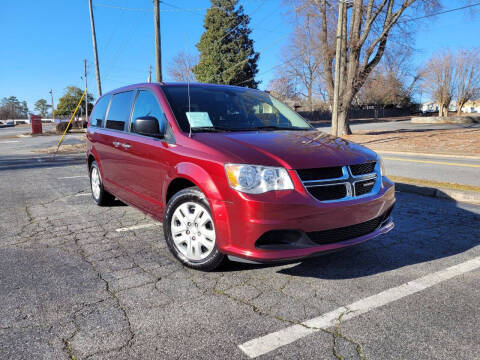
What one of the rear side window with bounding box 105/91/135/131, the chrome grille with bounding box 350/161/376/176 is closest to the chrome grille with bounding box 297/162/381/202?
the chrome grille with bounding box 350/161/376/176

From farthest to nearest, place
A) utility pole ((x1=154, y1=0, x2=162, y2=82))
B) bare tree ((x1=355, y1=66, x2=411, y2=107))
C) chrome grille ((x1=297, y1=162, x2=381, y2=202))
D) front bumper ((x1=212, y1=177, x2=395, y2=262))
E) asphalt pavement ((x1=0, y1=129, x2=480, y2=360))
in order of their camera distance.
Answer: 1. bare tree ((x1=355, y1=66, x2=411, y2=107))
2. utility pole ((x1=154, y1=0, x2=162, y2=82))
3. chrome grille ((x1=297, y1=162, x2=381, y2=202))
4. front bumper ((x1=212, y1=177, x2=395, y2=262))
5. asphalt pavement ((x1=0, y1=129, x2=480, y2=360))

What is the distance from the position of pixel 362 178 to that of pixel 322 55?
21.1 m

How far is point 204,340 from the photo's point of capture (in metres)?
2.17

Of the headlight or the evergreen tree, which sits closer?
the headlight

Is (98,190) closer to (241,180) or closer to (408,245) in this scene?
(241,180)

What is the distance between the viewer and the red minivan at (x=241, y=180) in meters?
2.68

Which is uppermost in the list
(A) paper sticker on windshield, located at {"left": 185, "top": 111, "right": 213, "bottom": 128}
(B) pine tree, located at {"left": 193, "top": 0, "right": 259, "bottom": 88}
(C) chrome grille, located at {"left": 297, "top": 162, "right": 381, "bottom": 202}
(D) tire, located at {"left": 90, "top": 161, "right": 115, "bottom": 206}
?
(B) pine tree, located at {"left": 193, "top": 0, "right": 259, "bottom": 88}

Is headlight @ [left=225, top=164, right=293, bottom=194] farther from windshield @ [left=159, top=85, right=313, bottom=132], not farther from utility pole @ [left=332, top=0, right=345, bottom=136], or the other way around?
utility pole @ [left=332, top=0, right=345, bottom=136]

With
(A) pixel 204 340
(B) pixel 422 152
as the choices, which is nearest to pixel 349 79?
(B) pixel 422 152

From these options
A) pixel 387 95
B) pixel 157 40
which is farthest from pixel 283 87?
pixel 157 40

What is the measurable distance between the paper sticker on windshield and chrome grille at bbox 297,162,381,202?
1.20 m

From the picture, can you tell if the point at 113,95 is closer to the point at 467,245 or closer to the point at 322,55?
the point at 467,245

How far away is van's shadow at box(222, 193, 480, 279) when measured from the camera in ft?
10.5

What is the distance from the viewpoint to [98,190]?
17.8ft
